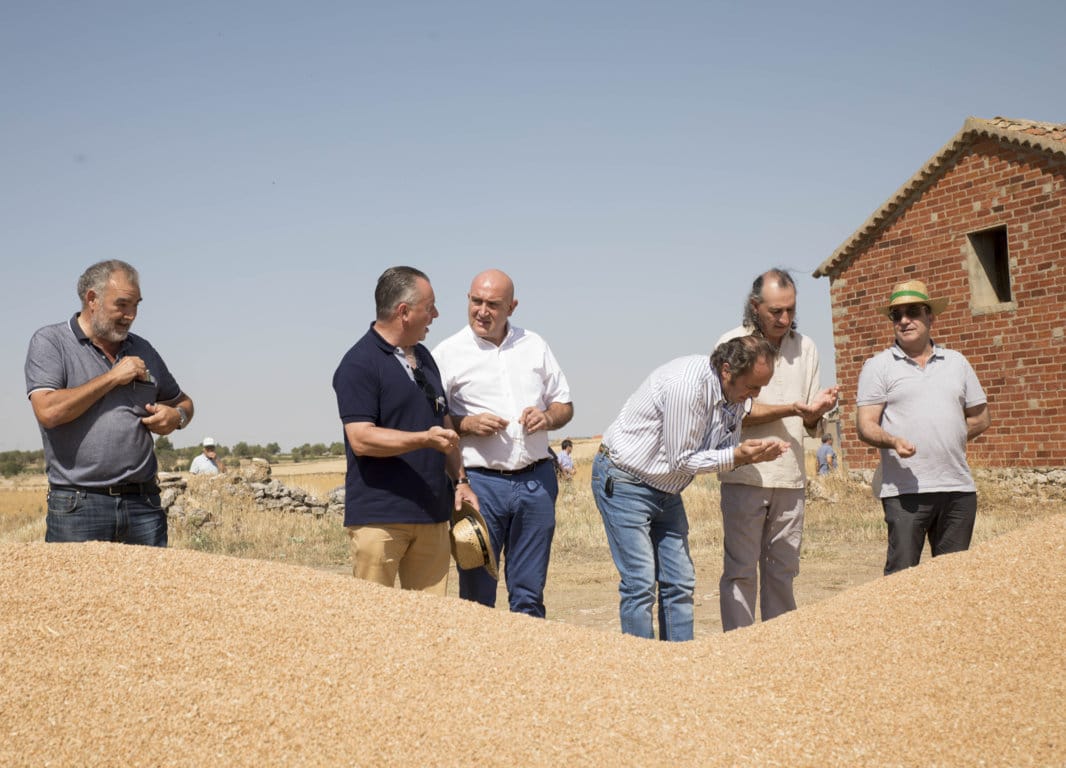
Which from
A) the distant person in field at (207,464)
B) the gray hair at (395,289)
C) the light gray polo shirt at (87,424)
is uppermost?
the gray hair at (395,289)

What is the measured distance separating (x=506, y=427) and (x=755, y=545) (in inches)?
55.4

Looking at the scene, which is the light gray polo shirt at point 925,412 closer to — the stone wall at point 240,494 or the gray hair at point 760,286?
the gray hair at point 760,286

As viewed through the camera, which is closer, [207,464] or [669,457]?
[669,457]

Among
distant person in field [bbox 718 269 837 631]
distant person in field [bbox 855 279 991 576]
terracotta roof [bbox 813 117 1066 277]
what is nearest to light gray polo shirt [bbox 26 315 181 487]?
distant person in field [bbox 718 269 837 631]

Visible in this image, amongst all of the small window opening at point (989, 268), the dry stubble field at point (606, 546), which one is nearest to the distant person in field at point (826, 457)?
the dry stubble field at point (606, 546)

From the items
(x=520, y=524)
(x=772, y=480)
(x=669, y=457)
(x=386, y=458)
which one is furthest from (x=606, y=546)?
(x=386, y=458)

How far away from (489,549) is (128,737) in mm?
2088

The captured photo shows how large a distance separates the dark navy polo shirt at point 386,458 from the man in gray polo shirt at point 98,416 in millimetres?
826

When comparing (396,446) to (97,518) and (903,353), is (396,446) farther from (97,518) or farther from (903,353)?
(903,353)

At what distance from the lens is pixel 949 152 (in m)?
13.5

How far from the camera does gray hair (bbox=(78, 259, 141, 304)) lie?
151 inches

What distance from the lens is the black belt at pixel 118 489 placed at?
377 centimetres

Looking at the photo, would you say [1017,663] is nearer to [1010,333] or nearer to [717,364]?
[717,364]

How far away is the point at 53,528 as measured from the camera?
376 centimetres
